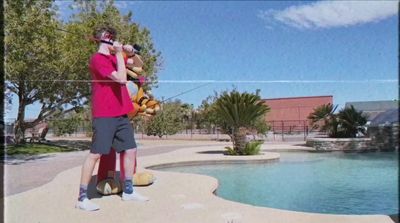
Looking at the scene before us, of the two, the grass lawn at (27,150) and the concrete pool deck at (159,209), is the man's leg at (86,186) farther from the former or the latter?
the grass lawn at (27,150)

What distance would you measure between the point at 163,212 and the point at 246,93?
1124 cm

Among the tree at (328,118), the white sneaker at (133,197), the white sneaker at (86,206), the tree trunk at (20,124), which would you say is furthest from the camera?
the tree at (328,118)

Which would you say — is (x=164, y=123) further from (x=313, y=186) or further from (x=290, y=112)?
(x=313, y=186)

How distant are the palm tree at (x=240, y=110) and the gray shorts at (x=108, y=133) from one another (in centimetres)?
1011

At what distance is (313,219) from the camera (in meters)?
5.40

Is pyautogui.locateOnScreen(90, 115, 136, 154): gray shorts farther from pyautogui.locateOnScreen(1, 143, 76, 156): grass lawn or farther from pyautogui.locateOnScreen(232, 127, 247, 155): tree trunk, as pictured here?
pyautogui.locateOnScreen(1, 143, 76, 156): grass lawn

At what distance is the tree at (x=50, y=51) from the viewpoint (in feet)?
51.6

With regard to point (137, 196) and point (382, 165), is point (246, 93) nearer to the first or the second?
point (382, 165)

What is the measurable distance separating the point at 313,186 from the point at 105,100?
528 centimetres

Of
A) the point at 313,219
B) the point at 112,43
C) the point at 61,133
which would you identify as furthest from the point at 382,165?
the point at 61,133

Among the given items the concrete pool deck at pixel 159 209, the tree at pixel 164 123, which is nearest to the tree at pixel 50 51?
the concrete pool deck at pixel 159 209

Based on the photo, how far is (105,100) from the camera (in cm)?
654

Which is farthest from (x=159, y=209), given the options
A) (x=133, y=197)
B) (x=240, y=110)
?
(x=240, y=110)

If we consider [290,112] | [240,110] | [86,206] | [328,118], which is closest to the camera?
[86,206]
